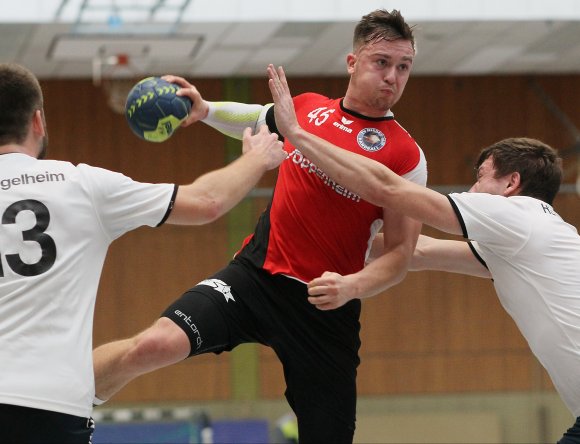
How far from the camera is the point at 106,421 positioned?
12117 mm

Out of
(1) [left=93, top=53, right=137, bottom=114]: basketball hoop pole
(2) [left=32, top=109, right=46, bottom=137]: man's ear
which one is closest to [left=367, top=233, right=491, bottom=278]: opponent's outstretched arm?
(2) [left=32, top=109, right=46, bottom=137]: man's ear

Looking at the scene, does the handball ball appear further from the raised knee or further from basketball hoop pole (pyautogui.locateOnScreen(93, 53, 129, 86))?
basketball hoop pole (pyautogui.locateOnScreen(93, 53, 129, 86))

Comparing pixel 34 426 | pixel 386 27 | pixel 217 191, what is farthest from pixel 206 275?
pixel 34 426

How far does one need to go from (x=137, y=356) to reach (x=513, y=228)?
1859 millimetres

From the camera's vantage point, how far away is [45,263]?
11.5 ft

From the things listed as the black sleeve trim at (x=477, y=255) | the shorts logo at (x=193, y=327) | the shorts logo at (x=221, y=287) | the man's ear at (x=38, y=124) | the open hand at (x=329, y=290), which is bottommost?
the shorts logo at (x=193, y=327)

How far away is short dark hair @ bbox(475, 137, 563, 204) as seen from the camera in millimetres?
4965

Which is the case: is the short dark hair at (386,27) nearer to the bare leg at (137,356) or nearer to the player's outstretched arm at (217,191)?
the player's outstretched arm at (217,191)

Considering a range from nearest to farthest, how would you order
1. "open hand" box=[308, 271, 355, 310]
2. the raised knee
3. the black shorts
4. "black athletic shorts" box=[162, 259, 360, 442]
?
1. the black shorts
2. "open hand" box=[308, 271, 355, 310]
3. the raised knee
4. "black athletic shorts" box=[162, 259, 360, 442]

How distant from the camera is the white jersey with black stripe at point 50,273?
346 centimetres

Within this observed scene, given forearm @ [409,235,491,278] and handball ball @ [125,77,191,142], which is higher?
handball ball @ [125,77,191,142]

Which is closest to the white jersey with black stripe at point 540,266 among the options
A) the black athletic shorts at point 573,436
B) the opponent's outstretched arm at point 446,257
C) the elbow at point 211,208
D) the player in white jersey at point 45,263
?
the black athletic shorts at point 573,436

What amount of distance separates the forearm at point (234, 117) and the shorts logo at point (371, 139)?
559 mm

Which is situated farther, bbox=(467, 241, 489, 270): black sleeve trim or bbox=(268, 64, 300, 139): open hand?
bbox=(467, 241, 489, 270): black sleeve trim
